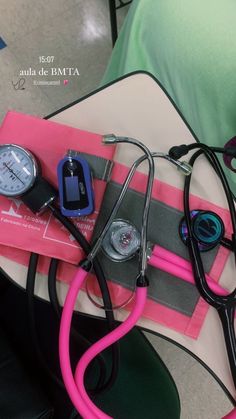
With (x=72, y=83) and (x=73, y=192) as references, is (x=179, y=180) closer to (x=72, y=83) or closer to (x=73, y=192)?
(x=73, y=192)

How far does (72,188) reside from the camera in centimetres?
61

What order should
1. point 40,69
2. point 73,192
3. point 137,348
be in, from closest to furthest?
point 73,192
point 137,348
point 40,69

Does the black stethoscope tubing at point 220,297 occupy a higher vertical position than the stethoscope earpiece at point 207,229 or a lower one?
lower

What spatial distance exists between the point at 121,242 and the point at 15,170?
0.21m

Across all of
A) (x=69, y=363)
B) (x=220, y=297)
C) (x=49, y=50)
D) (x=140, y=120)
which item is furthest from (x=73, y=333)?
(x=49, y=50)

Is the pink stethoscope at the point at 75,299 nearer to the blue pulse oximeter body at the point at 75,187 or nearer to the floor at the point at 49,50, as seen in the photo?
the blue pulse oximeter body at the point at 75,187

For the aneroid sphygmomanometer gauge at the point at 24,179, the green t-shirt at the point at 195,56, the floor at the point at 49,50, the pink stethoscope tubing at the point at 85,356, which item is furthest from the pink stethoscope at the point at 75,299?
the floor at the point at 49,50

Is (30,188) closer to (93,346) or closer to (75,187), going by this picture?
(75,187)

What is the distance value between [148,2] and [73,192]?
22.7 inches

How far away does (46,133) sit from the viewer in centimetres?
66

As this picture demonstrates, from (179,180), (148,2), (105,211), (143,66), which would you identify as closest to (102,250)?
(105,211)

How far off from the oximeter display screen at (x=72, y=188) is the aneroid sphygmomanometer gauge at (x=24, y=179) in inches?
0.9

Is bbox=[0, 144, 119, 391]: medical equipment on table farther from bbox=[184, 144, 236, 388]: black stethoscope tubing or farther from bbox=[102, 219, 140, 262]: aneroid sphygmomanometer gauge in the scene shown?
bbox=[184, 144, 236, 388]: black stethoscope tubing

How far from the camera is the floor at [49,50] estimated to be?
4.35ft
